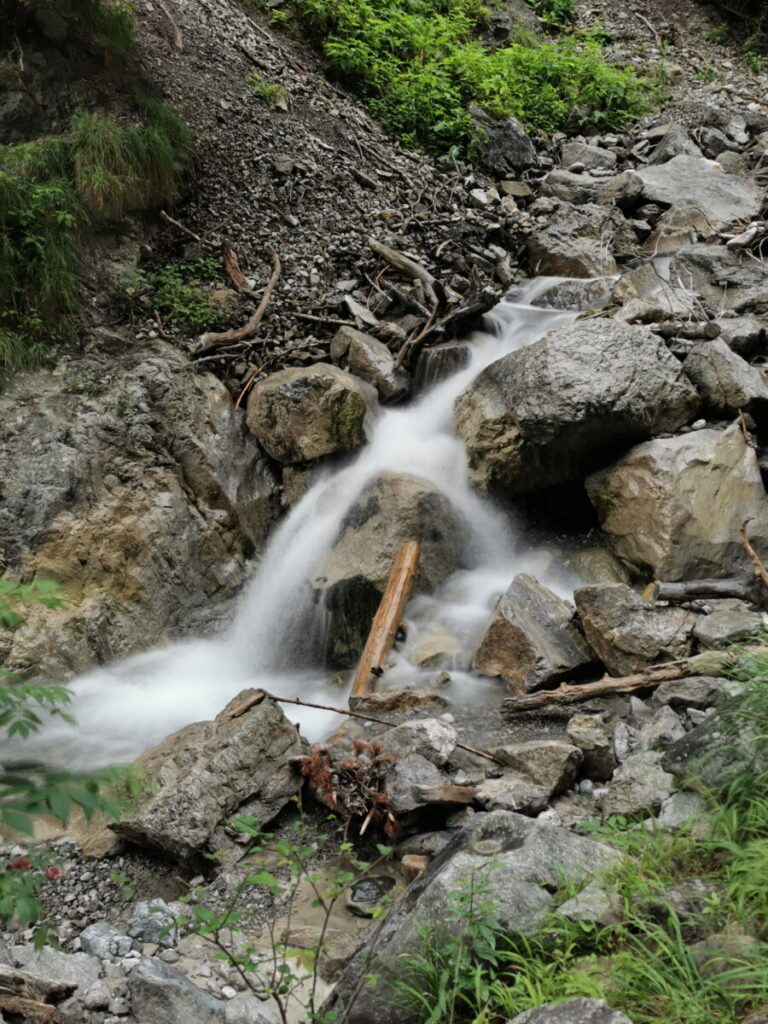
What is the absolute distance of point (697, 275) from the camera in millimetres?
7684

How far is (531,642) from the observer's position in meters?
4.77

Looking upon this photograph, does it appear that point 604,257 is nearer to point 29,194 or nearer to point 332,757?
point 29,194

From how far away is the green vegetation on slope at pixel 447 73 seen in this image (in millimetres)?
10539

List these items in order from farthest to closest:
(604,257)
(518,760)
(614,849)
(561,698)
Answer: (604,257) < (561,698) < (518,760) < (614,849)

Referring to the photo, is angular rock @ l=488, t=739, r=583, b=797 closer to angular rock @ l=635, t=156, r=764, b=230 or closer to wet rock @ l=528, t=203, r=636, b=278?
wet rock @ l=528, t=203, r=636, b=278

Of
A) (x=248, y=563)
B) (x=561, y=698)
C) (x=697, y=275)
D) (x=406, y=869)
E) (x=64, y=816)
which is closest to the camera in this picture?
(x=64, y=816)

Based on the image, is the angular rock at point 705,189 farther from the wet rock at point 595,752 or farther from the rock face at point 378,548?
the wet rock at point 595,752

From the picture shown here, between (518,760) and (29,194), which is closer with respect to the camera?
(518,760)

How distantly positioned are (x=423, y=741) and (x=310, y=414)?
328 centimetres

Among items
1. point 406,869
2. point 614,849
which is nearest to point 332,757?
point 406,869

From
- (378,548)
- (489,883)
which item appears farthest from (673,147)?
(489,883)

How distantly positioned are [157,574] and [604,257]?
580 centimetres

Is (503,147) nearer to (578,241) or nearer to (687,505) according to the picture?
(578,241)

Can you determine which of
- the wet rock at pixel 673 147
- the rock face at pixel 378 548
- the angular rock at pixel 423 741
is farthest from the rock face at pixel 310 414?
the wet rock at pixel 673 147
